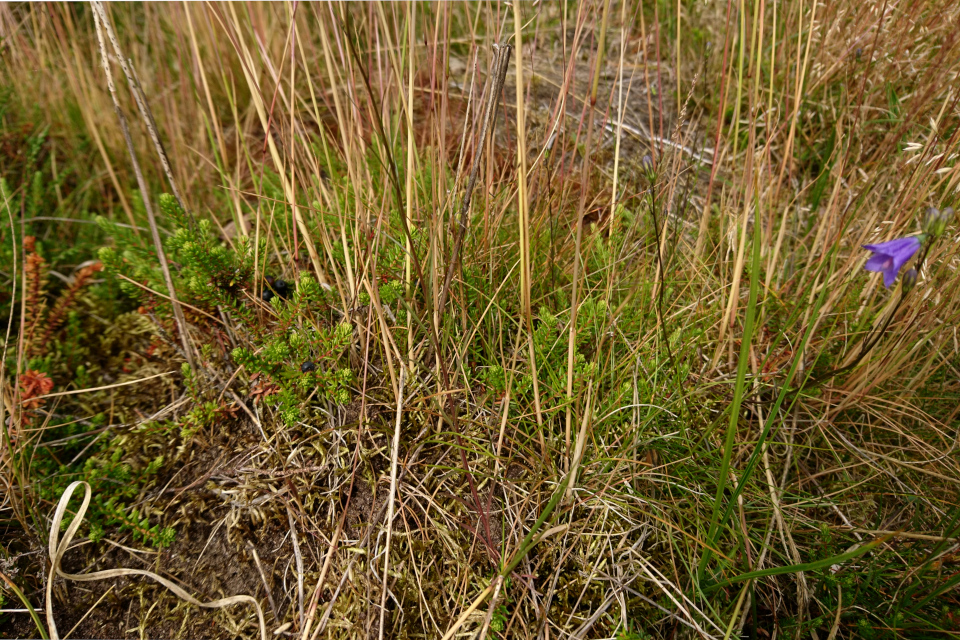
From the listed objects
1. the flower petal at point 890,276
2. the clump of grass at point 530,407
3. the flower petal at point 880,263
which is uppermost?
the flower petal at point 880,263

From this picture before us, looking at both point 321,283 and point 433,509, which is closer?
point 433,509

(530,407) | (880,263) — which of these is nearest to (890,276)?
(880,263)

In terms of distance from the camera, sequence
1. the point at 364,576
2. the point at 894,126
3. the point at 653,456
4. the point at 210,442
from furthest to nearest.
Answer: the point at 894,126, the point at 210,442, the point at 653,456, the point at 364,576

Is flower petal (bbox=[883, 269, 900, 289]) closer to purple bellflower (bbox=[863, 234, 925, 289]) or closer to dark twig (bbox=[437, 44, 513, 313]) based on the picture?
purple bellflower (bbox=[863, 234, 925, 289])

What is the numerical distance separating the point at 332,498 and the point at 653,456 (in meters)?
0.74

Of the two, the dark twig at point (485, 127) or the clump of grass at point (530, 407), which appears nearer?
the dark twig at point (485, 127)

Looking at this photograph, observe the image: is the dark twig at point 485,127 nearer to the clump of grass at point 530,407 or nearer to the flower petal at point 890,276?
the clump of grass at point 530,407

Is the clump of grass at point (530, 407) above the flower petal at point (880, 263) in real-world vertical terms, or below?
below

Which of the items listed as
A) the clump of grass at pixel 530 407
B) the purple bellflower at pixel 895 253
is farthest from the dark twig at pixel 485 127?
the purple bellflower at pixel 895 253

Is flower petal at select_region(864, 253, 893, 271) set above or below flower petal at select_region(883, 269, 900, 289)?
above

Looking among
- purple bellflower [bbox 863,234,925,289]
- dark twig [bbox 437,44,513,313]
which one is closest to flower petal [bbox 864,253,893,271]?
purple bellflower [bbox 863,234,925,289]

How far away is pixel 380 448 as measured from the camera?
1351 millimetres

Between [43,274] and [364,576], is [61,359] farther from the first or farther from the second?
[364,576]

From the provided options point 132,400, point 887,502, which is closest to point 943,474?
point 887,502
